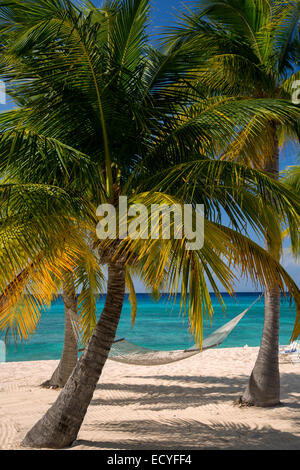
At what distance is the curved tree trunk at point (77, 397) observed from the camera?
3375 millimetres

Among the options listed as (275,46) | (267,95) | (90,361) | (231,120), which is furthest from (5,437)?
(275,46)

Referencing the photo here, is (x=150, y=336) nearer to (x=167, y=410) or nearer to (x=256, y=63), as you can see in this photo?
(x=167, y=410)

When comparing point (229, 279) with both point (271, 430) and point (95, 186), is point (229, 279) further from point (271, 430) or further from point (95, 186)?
point (271, 430)

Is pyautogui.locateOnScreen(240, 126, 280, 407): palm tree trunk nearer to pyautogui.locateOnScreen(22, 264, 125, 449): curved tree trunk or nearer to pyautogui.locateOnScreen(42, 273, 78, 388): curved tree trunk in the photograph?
pyautogui.locateOnScreen(22, 264, 125, 449): curved tree trunk

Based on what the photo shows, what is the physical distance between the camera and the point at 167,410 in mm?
5016

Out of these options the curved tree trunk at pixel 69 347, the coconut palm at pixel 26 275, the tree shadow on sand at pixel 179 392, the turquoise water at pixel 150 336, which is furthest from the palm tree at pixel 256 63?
the turquoise water at pixel 150 336

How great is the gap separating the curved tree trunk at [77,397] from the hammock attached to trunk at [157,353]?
196cm

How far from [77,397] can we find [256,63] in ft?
13.0

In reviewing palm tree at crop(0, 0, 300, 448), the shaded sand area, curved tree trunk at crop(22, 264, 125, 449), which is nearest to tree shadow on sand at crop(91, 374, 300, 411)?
the shaded sand area

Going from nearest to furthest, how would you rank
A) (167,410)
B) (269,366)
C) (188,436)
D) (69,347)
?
(188,436) < (269,366) < (167,410) < (69,347)

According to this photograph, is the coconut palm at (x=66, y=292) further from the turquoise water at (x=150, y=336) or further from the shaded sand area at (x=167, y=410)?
the turquoise water at (x=150, y=336)

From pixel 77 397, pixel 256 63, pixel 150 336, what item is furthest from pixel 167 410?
pixel 150 336

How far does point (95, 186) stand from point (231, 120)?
124 cm

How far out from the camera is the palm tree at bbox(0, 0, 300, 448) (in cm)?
304
